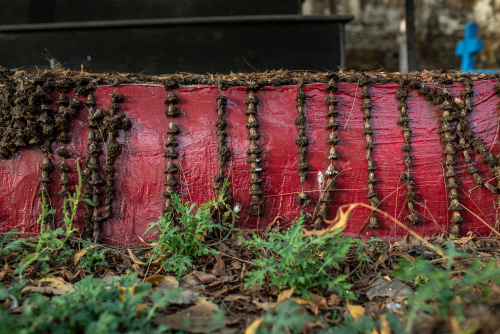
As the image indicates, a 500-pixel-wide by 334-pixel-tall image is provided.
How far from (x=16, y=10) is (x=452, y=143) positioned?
5053 mm

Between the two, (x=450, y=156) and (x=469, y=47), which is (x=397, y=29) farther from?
(x=450, y=156)

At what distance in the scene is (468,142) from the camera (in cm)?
199

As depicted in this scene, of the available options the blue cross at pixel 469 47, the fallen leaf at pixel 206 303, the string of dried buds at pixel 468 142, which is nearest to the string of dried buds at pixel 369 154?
the string of dried buds at pixel 468 142

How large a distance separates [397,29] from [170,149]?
8.33 meters

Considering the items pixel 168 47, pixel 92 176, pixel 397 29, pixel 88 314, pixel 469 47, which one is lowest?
pixel 88 314

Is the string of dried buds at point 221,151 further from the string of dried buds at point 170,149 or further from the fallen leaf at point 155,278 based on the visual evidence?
the fallen leaf at point 155,278

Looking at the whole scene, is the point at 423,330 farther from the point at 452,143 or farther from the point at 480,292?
the point at 452,143

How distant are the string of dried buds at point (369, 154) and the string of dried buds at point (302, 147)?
1.33 feet

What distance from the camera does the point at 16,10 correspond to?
3.80 meters

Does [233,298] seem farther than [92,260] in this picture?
No

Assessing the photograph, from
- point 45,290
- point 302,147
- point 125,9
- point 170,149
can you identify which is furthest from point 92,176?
point 125,9

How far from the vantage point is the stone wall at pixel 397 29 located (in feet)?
25.7

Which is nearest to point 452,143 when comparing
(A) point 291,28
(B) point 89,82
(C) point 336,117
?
(C) point 336,117

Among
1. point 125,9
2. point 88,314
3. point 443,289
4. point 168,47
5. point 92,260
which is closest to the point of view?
point 443,289
